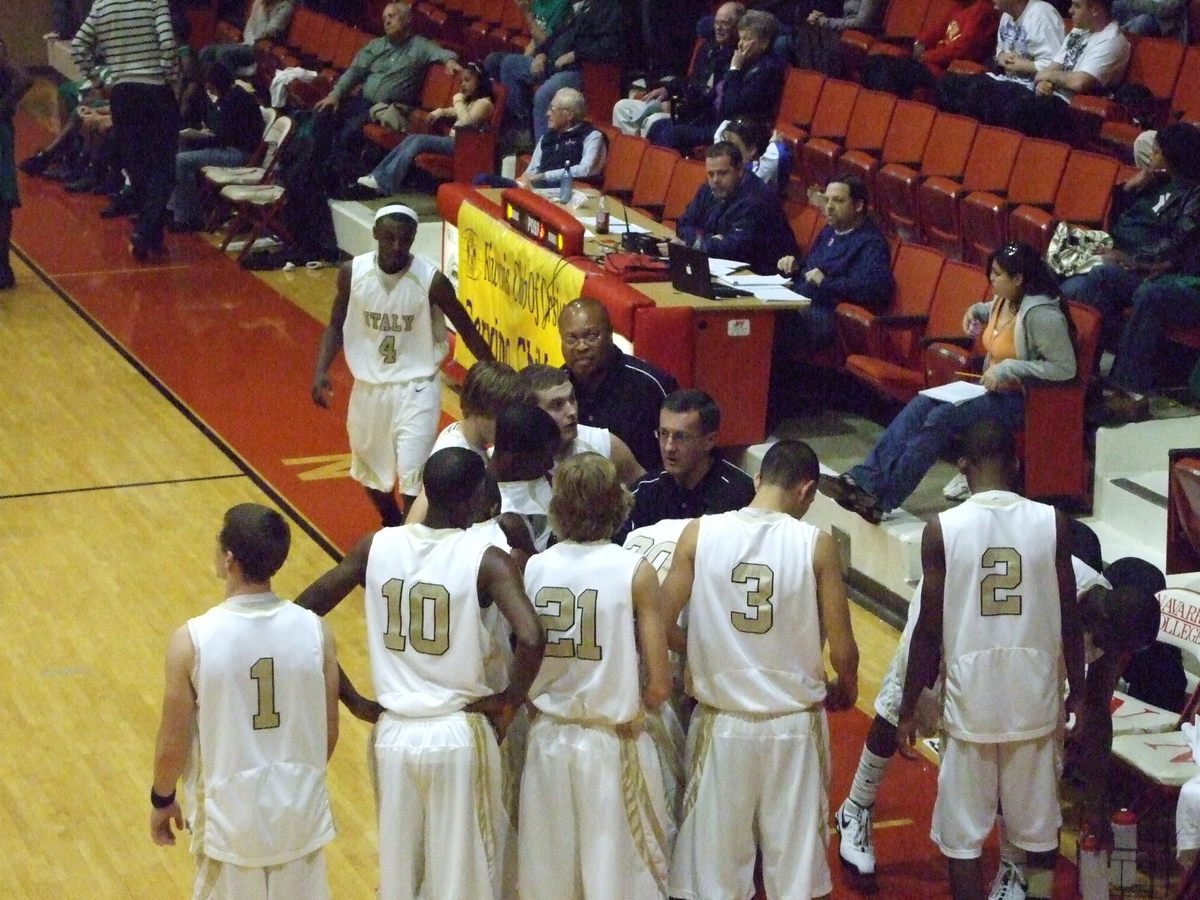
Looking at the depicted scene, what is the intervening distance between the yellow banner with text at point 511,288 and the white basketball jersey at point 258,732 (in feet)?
13.2

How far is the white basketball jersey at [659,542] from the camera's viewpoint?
436 cm

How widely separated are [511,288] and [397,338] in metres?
1.96

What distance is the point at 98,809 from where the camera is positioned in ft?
17.7

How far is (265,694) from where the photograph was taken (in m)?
3.83

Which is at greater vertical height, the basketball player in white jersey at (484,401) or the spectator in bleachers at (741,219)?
the basketball player in white jersey at (484,401)

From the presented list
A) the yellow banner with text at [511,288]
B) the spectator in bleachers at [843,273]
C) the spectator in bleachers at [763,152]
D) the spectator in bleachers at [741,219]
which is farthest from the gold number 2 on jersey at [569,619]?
the spectator in bleachers at [763,152]

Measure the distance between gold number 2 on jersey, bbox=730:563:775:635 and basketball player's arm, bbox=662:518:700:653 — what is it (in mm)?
106

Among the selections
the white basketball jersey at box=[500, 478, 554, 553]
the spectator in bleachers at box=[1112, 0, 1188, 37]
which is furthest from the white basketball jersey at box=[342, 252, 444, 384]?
the spectator in bleachers at box=[1112, 0, 1188, 37]

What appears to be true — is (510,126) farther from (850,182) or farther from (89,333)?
(850,182)

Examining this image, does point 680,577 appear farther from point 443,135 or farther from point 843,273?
point 443,135

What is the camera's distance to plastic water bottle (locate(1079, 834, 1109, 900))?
4562 millimetres

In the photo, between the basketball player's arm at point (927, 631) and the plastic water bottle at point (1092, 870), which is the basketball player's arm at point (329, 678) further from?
the plastic water bottle at point (1092, 870)

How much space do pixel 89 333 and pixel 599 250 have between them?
12.0ft

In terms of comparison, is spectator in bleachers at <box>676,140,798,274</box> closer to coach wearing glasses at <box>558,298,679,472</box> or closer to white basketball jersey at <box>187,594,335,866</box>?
coach wearing glasses at <box>558,298,679,472</box>
